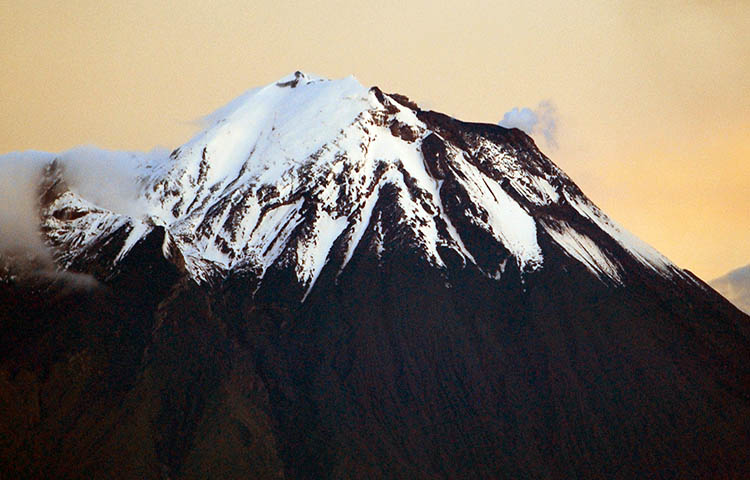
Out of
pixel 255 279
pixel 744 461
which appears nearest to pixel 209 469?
pixel 255 279

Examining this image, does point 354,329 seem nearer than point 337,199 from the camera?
Yes

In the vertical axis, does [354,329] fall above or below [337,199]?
below

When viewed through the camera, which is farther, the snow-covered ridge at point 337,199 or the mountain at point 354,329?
the snow-covered ridge at point 337,199

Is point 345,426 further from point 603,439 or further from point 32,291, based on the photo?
point 32,291

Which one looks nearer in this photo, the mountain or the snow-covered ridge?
the mountain
